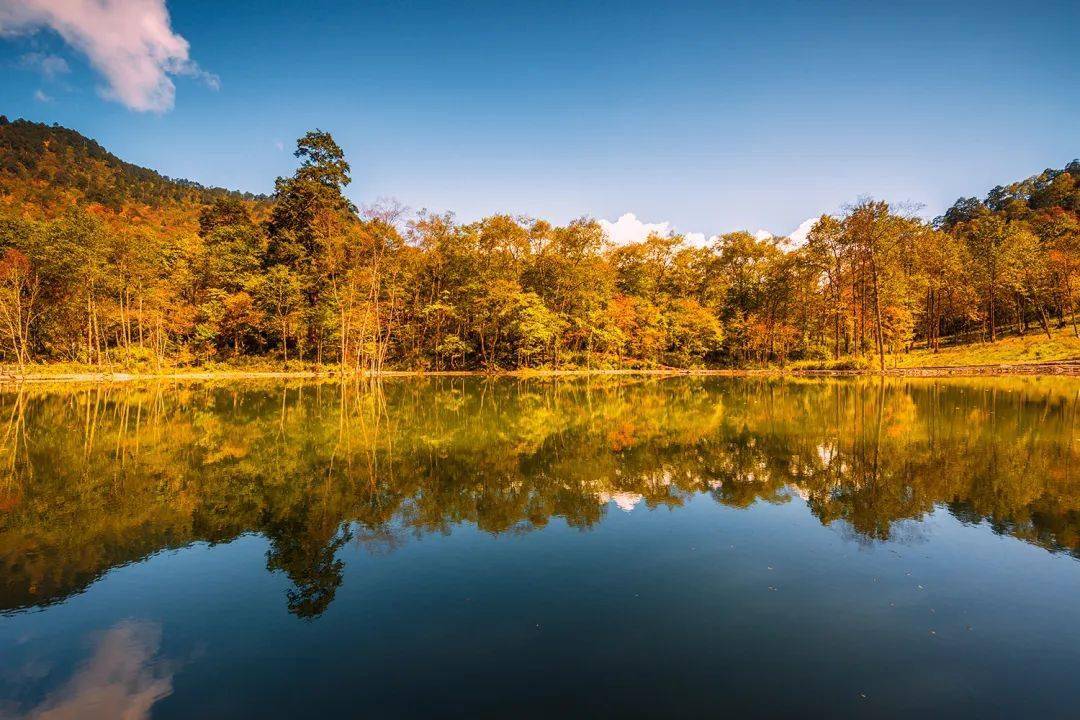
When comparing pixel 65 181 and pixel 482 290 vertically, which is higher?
pixel 65 181

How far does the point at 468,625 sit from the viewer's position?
590cm

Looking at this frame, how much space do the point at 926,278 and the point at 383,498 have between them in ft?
201

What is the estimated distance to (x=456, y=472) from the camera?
12648mm

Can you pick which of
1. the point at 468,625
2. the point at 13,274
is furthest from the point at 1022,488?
the point at 13,274

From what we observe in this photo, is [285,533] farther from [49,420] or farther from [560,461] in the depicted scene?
[49,420]

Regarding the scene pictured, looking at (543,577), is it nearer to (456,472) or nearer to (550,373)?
(456,472)

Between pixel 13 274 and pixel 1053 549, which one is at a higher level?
pixel 13 274

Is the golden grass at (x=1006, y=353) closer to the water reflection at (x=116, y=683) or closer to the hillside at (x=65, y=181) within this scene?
the water reflection at (x=116, y=683)

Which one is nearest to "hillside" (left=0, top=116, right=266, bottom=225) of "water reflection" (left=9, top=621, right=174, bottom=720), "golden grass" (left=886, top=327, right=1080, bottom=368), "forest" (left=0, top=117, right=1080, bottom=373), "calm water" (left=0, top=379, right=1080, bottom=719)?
"forest" (left=0, top=117, right=1080, bottom=373)

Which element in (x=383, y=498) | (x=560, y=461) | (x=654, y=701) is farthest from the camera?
(x=560, y=461)

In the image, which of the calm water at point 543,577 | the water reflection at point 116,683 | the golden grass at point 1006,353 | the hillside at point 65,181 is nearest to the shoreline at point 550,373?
the golden grass at point 1006,353

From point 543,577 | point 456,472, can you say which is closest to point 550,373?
point 456,472

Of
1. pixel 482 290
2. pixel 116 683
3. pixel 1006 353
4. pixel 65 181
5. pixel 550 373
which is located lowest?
pixel 116 683

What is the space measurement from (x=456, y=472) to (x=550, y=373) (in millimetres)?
38454
